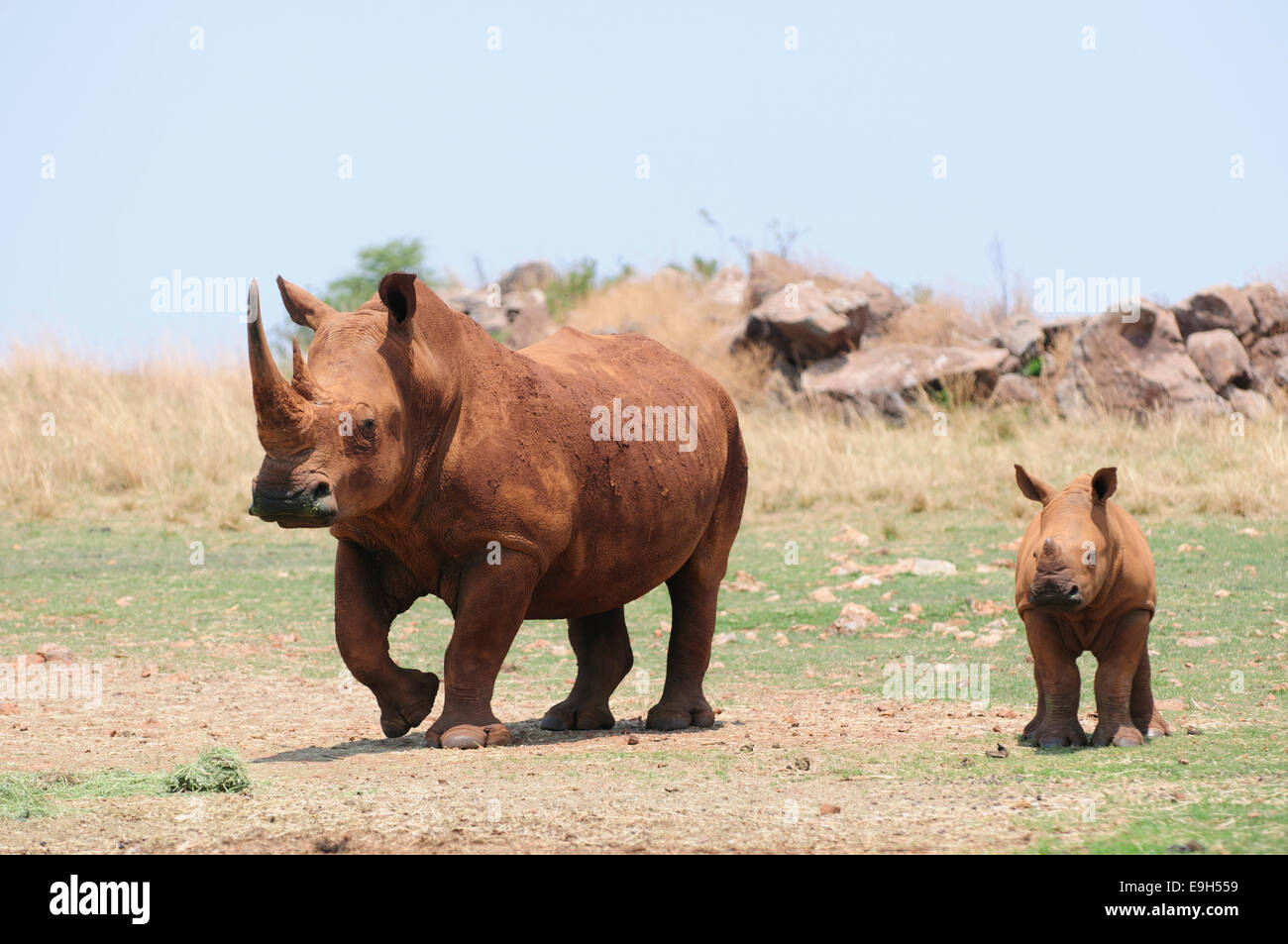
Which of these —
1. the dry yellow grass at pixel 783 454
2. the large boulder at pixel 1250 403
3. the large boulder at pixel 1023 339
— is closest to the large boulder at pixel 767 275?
the large boulder at pixel 1023 339

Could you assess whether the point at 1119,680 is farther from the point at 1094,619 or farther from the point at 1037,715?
the point at 1037,715

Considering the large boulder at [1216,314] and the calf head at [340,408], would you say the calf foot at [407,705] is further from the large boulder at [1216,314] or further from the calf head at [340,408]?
the large boulder at [1216,314]

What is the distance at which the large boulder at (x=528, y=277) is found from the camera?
1463 inches

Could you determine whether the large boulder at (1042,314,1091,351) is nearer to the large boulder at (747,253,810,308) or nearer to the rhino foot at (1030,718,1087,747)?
the large boulder at (747,253,810,308)

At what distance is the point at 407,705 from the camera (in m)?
7.84

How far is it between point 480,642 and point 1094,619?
9.26 feet

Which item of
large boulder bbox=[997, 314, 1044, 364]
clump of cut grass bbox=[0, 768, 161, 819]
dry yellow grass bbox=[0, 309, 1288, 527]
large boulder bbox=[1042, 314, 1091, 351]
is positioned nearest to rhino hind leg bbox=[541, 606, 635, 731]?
clump of cut grass bbox=[0, 768, 161, 819]

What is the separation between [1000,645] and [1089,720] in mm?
2818

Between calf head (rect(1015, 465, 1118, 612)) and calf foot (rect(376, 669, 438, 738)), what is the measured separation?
2.90 m

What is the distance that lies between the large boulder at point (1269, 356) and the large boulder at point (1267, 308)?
19 cm
